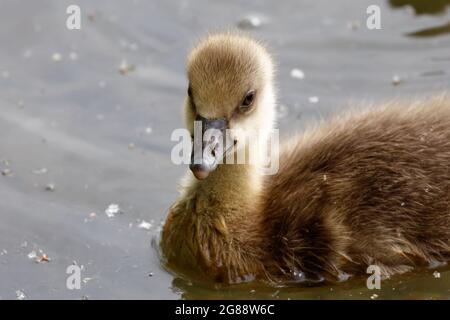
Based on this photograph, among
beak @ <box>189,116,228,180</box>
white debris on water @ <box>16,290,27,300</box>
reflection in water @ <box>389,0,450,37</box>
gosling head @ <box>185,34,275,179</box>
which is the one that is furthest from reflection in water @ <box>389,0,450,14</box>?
white debris on water @ <box>16,290,27,300</box>

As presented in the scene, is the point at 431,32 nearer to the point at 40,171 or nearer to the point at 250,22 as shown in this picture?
the point at 250,22

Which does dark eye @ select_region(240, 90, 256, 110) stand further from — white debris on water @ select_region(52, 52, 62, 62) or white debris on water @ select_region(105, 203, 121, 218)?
white debris on water @ select_region(52, 52, 62, 62)

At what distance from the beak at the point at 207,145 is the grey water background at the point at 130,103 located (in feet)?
1.97

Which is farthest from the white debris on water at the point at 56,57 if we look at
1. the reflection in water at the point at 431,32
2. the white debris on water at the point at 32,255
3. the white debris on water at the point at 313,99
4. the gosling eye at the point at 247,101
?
the gosling eye at the point at 247,101

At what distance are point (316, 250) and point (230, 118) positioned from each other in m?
0.68

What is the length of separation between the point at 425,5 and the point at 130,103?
2.12m

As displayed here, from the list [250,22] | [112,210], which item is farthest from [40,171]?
[250,22]

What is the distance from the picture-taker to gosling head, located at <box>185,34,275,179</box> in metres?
4.87

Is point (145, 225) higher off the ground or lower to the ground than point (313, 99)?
lower

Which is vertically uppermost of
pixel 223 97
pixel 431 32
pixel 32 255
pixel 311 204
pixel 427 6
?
pixel 427 6

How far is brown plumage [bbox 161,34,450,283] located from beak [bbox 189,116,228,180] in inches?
2.9

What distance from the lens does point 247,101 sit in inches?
200

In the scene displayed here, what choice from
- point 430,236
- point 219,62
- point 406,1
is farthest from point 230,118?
point 406,1

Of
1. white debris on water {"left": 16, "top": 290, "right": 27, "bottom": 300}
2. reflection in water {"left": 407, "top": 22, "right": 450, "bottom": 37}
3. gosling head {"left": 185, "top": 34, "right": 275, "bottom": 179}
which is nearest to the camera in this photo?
gosling head {"left": 185, "top": 34, "right": 275, "bottom": 179}
